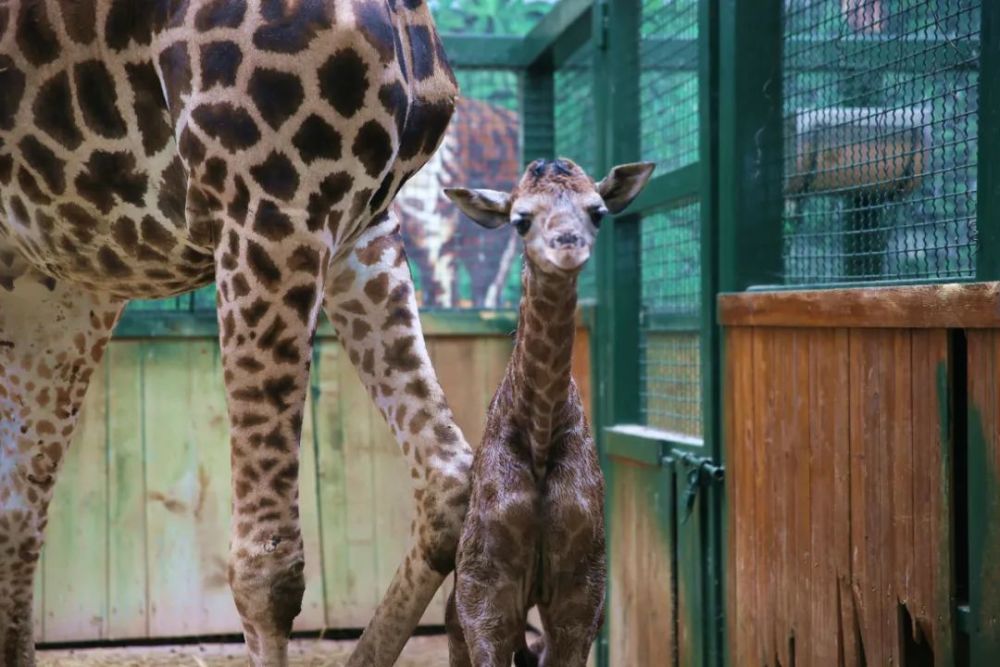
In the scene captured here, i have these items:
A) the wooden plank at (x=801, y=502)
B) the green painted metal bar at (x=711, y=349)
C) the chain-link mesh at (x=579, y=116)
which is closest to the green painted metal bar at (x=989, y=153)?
the wooden plank at (x=801, y=502)

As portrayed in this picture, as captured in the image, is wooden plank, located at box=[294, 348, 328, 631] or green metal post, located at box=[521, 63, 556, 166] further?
green metal post, located at box=[521, 63, 556, 166]

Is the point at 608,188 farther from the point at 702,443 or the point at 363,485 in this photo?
the point at 363,485

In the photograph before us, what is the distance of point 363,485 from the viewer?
19.8 feet

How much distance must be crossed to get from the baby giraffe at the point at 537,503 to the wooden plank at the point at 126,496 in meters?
3.12

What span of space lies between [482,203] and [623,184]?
1.09 ft

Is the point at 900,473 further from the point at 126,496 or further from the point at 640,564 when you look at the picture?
the point at 126,496

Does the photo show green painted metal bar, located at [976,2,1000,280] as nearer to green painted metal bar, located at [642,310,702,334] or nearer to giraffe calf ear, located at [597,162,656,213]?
giraffe calf ear, located at [597,162,656,213]

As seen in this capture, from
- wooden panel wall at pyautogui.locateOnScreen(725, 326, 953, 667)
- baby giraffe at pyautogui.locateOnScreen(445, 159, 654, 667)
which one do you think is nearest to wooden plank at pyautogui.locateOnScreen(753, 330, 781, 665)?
wooden panel wall at pyautogui.locateOnScreen(725, 326, 953, 667)

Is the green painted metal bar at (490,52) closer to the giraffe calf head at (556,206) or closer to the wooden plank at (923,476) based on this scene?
the giraffe calf head at (556,206)

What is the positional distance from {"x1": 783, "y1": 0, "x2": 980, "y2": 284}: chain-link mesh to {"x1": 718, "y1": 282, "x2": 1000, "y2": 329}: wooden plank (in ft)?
0.47

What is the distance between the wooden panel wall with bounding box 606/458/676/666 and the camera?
4488 millimetres

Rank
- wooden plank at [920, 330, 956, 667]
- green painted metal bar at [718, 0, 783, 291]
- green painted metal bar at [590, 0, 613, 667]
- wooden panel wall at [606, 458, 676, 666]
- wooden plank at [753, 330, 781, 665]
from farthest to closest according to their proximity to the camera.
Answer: green painted metal bar at [590, 0, 613, 667]
wooden panel wall at [606, 458, 676, 666]
green painted metal bar at [718, 0, 783, 291]
wooden plank at [753, 330, 781, 665]
wooden plank at [920, 330, 956, 667]

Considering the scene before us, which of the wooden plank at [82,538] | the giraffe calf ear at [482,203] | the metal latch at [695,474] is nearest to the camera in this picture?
the giraffe calf ear at [482,203]

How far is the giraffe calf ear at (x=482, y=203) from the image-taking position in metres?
2.97
